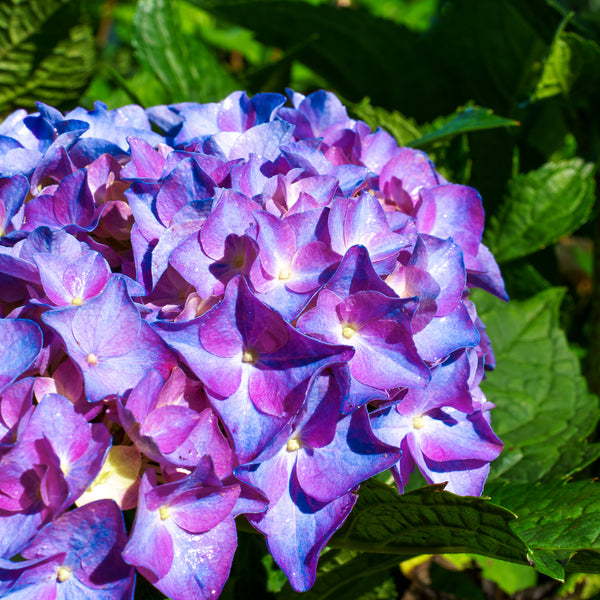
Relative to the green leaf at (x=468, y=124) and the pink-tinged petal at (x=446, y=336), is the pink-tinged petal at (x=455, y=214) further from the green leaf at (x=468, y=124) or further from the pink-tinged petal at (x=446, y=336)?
the green leaf at (x=468, y=124)

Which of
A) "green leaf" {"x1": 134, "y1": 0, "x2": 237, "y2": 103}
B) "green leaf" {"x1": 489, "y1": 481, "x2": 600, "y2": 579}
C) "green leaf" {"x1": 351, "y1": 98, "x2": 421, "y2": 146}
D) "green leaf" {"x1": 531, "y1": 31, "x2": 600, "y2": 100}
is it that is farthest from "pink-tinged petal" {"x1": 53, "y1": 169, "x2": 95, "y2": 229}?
"green leaf" {"x1": 531, "y1": 31, "x2": 600, "y2": 100}

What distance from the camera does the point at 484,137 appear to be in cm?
170

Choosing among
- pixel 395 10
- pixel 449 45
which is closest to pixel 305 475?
pixel 449 45

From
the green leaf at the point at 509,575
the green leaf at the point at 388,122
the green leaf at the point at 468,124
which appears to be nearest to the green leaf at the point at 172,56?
the green leaf at the point at 388,122

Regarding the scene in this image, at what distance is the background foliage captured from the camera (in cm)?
99

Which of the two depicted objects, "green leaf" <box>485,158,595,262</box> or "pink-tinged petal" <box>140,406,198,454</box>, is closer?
"pink-tinged petal" <box>140,406,198,454</box>

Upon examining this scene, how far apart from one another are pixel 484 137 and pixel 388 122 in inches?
18.0

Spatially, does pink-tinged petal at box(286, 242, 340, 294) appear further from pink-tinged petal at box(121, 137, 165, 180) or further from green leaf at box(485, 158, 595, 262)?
green leaf at box(485, 158, 595, 262)

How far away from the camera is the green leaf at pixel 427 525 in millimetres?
671

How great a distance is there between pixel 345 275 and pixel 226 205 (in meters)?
0.13

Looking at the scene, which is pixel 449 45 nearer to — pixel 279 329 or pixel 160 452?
pixel 279 329

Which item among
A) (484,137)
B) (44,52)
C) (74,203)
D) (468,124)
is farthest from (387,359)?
(44,52)

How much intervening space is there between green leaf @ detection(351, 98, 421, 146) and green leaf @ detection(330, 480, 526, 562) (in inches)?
30.5

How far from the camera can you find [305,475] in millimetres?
654
